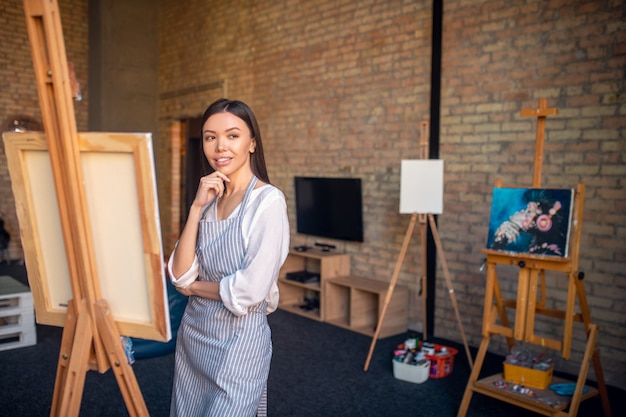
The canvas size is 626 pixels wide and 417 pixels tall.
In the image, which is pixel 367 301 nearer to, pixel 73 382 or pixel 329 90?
pixel 329 90

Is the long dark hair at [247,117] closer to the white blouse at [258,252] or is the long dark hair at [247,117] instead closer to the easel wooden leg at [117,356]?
the white blouse at [258,252]

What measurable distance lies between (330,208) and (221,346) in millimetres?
4261

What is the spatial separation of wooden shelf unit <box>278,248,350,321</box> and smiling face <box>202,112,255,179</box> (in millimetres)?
3876

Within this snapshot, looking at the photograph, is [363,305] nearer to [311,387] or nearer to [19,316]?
[311,387]

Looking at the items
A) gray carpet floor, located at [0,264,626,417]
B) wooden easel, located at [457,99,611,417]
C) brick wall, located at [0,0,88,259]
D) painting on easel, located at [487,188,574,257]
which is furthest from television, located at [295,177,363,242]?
brick wall, located at [0,0,88,259]

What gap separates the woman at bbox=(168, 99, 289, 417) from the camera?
168cm

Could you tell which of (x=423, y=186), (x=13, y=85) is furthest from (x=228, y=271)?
(x=13, y=85)

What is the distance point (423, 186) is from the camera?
4484mm

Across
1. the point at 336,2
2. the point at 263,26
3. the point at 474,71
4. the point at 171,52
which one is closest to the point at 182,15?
the point at 171,52

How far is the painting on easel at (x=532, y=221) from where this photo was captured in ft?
10.6

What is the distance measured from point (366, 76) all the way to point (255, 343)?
14.0 ft

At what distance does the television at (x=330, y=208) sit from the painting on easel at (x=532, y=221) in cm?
224

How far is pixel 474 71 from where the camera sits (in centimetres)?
473

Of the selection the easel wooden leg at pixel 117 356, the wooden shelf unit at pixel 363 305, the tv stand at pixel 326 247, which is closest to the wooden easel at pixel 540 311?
the wooden shelf unit at pixel 363 305
